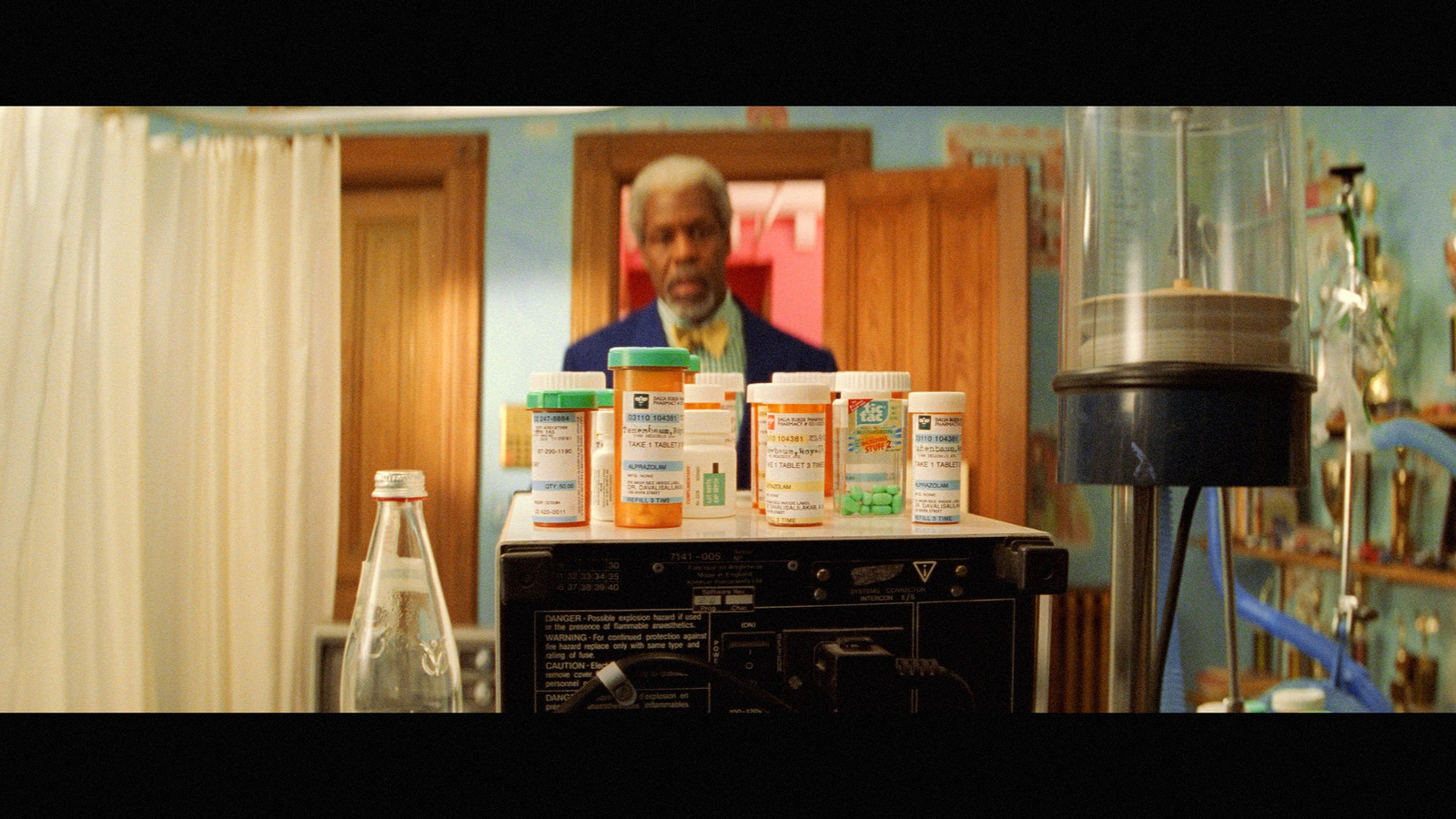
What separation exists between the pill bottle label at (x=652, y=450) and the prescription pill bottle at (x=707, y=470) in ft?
0.17

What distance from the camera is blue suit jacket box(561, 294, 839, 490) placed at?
2.79 meters

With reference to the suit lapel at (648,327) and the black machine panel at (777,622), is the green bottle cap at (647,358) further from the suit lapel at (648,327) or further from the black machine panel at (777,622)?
the suit lapel at (648,327)

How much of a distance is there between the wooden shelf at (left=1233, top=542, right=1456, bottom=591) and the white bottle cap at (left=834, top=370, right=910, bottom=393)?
185cm

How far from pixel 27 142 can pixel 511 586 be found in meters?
2.27

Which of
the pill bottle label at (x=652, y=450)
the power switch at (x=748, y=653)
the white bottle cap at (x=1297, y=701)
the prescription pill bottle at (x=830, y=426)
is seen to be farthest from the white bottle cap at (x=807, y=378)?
the white bottle cap at (x=1297, y=701)

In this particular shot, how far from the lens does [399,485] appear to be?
0.77 meters

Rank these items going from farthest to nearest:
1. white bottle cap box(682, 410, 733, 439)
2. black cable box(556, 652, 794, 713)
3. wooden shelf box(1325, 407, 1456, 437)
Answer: wooden shelf box(1325, 407, 1456, 437)
white bottle cap box(682, 410, 733, 439)
black cable box(556, 652, 794, 713)

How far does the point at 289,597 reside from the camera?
2.59 m

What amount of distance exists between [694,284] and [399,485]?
81.8 inches

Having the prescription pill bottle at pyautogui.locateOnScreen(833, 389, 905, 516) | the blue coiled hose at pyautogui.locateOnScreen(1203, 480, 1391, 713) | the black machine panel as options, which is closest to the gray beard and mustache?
the blue coiled hose at pyautogui.locateOnScreen(1203, 480, 1391, 713)

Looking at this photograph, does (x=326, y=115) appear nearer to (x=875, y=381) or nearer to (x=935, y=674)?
(x=875, y=381)

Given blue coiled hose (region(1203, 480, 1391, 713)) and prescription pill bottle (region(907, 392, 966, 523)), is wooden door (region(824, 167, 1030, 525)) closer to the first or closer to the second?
blue coiled hose (region(1203, 480, 1391, 713))

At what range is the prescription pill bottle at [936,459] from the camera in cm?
86

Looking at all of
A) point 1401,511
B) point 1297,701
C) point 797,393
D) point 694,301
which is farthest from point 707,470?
point 1401,511
